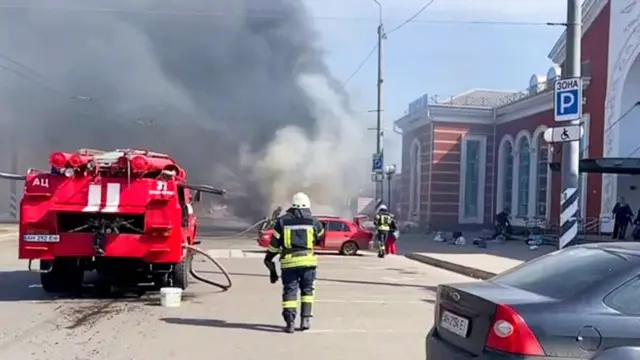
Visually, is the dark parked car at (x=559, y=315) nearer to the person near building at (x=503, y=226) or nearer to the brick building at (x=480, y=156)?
the brick building at (x=480, y=156)

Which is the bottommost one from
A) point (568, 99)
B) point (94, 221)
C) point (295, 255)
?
point (295, 255)

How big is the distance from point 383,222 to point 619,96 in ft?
30.1

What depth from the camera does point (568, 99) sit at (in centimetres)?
1057

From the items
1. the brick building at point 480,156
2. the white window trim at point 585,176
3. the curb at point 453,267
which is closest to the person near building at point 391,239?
the curb at point 453,267

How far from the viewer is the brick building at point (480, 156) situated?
100.0 feet

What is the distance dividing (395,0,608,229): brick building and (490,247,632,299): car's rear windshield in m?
23.8

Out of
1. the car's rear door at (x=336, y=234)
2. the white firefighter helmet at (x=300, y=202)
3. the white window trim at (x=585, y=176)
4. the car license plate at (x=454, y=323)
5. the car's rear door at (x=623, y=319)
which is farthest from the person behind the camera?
the white window trim at (x=585, y=176)

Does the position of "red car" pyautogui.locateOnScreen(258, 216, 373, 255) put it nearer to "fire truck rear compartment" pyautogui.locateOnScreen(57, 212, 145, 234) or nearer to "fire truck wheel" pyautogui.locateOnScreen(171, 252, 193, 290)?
"fire truck wheel" pyautogui.locateOnScreen(171, 252, 193, 290)

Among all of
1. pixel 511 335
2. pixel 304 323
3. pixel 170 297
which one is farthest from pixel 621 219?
pixel 511 335

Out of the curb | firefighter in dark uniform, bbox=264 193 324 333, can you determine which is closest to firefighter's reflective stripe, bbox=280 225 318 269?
firefighter in dark uniform, bbox=264 193 324 333

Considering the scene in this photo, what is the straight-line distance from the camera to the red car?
22.3 meters

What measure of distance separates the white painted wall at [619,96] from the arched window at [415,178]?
1460 cm

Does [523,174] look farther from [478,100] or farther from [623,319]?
[623,319]

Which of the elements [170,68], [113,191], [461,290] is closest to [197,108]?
[170,68]
